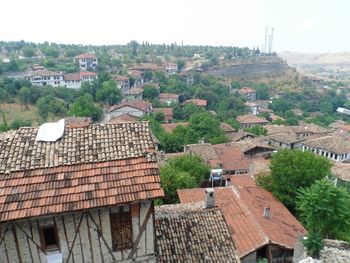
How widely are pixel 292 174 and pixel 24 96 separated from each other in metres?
65.8

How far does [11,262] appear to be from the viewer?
9133 millimetres

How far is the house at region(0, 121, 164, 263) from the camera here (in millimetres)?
8805

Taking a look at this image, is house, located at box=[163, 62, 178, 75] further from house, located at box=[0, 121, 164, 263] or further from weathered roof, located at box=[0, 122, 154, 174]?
house, located at box=[0, 121, 164, 263]

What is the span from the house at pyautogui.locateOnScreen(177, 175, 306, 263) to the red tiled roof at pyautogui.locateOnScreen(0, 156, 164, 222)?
8661 mm

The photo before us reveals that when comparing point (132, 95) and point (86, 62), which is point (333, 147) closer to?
point (132, 95)

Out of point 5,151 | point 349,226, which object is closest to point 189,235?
point 5,151

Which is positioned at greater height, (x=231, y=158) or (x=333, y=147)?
(x=231, y=158)

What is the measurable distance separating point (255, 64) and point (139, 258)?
14726cm

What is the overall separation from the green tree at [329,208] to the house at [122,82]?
75.5m

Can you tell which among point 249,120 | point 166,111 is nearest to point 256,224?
point 166,111

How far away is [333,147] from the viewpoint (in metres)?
46.2

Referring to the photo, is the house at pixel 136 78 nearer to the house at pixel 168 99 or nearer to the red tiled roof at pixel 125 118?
the house at pixel 168 99

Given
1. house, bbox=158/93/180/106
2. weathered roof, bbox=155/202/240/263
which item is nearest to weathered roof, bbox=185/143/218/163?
weathered roof, bbox=155/202/240/263

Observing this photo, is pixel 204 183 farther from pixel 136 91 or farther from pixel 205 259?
pixel 136 91
